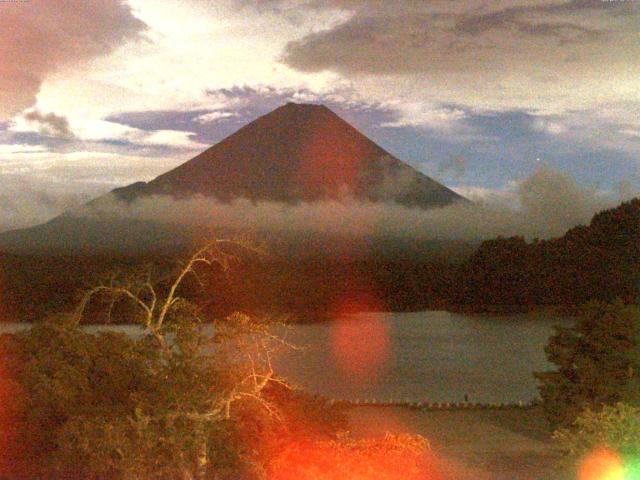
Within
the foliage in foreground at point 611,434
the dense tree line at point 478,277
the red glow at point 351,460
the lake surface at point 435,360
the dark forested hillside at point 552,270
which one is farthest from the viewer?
the dark forested hillside at point 552,270

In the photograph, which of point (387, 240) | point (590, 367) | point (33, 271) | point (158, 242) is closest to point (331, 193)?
point (387, 240)

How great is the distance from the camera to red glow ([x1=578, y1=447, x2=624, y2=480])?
685 cm

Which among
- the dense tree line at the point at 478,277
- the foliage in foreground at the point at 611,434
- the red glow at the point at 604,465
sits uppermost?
the foliage in foreground at the point at 611,434

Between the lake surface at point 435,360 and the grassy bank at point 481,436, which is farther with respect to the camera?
the lake surface at point 435,360

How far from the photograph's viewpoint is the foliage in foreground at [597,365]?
10586 millimetres

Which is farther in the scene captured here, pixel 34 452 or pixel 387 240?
pixel 387 240

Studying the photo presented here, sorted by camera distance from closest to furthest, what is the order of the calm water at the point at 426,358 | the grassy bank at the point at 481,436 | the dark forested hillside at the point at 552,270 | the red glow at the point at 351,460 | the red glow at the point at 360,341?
the red glow at the point at 351,460, the grassy bank at the point at 481,436, the calm water at the point at 426,358, the red glow at the point at 360,341, the dark forested hillside at the point at 552,270

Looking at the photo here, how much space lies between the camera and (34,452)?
821 centimetres

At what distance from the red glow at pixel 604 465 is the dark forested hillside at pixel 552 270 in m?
42.6

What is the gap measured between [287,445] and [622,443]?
3265 mm

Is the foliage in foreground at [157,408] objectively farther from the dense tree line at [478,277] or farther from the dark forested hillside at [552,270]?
the dark forested hillside at [552,270]

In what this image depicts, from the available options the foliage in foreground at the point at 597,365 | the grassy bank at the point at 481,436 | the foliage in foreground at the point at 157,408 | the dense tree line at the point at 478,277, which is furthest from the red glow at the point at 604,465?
the dense tree line at the point at 478,277

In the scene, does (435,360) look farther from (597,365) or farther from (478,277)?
(478,277)

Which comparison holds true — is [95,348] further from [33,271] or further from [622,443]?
[33,271]
